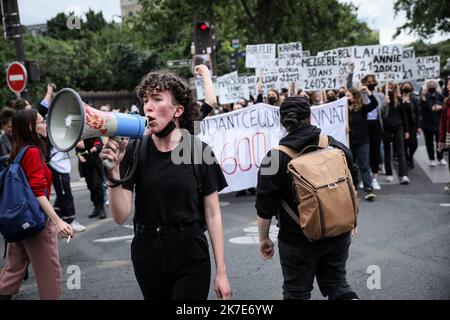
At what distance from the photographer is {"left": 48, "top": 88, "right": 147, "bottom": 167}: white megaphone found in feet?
7.55

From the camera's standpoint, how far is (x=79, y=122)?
2.43 meters

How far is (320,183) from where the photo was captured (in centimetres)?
311

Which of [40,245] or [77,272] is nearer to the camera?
[40,245]

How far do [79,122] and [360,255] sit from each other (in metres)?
3.81

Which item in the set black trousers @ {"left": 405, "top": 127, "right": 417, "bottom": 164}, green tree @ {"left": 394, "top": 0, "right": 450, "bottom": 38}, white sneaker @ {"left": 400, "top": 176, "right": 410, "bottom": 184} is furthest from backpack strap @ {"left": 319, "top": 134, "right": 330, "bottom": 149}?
green tree @ {"left": 394, "top": 0, "right": 450, "bottom": 38}

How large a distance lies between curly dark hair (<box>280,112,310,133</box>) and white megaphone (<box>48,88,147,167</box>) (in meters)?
1.06

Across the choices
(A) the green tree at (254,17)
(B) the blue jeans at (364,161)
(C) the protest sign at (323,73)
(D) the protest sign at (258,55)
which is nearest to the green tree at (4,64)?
(A) the green tree at (254,17)

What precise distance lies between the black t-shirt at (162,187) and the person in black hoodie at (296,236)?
626mm

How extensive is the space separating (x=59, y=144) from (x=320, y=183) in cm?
143

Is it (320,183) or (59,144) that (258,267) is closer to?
(320,183)

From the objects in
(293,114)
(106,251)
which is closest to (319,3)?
(106,251)

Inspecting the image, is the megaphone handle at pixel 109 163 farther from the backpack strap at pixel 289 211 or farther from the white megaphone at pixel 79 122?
the backpack strap at pixel 289 211

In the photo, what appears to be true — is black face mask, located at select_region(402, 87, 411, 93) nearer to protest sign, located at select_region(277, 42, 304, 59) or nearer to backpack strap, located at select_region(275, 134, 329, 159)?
protest sign, located at select_region(277, 42, 304, 59)

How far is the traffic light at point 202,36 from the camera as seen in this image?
15805mm
